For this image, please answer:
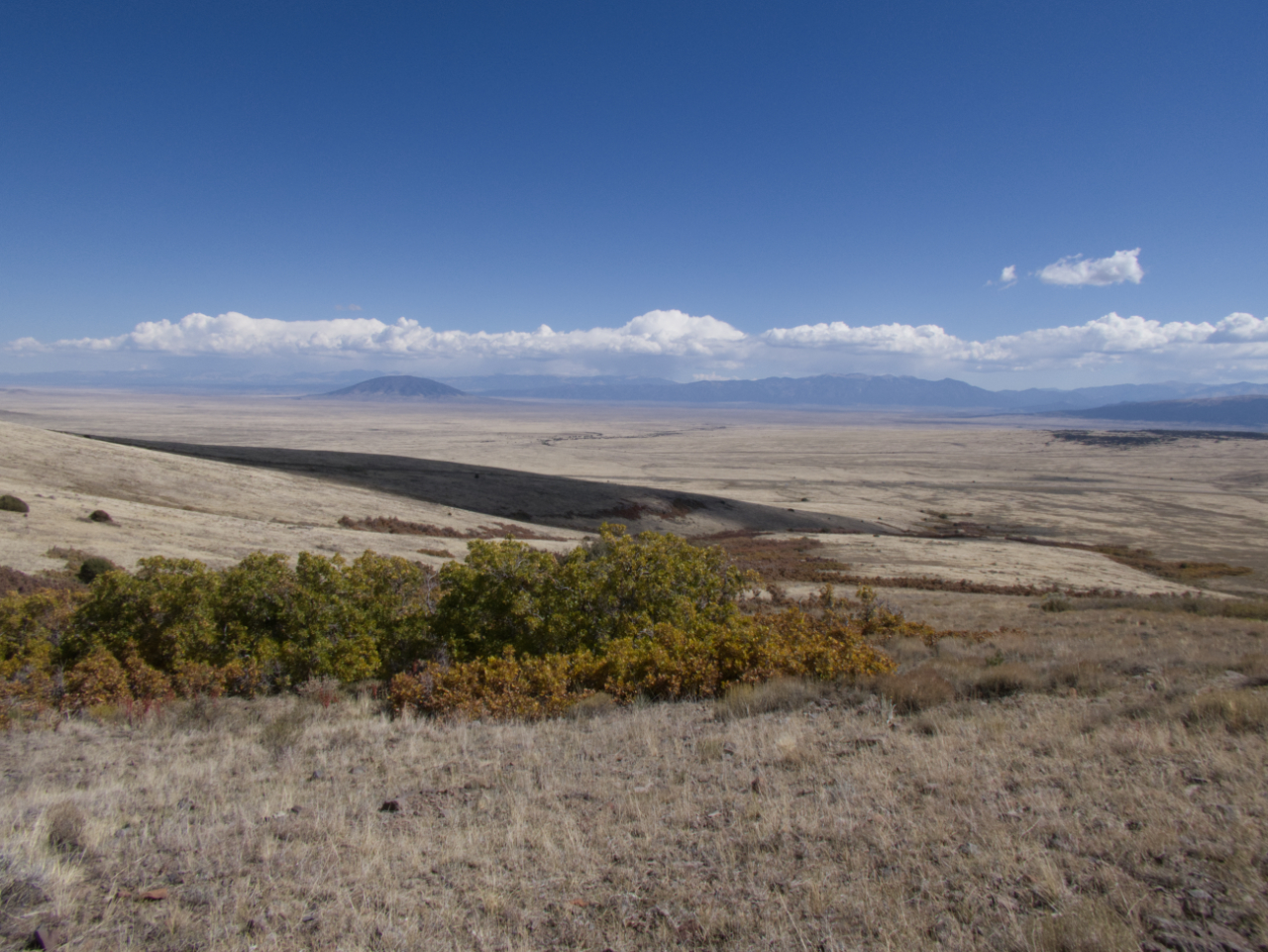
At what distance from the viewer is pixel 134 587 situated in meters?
11.1

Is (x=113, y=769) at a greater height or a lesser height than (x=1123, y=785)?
lesser

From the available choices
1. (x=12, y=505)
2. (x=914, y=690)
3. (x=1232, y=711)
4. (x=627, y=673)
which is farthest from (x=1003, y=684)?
(x=12, y=505)

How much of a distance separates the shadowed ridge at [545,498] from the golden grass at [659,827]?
39.0 metres

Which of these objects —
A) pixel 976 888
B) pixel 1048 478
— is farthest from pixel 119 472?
pixel 1048 478

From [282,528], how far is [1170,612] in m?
36.2

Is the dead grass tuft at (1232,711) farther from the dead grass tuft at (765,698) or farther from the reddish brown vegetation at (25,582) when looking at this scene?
the reddish brown vegetation at (25,582)

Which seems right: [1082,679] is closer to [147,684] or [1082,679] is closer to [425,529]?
[147,684]

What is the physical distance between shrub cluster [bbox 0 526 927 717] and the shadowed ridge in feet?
112

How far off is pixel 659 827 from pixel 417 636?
7800 mm

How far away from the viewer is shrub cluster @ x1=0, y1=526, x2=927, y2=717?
10211 mm

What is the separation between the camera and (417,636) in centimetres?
1255

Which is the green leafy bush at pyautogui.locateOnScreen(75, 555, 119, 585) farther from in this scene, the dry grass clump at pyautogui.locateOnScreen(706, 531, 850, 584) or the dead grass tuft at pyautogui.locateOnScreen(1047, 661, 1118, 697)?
the dead grass tuft at pyautogui.locateOnScreen(1047, 661, 1118, 697)

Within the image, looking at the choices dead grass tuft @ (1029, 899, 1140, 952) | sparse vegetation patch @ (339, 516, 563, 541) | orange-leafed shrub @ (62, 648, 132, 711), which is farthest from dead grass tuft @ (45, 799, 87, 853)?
sparse vegetation patch @ (339, 516, 563, 541)

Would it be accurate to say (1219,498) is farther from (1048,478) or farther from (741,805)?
(741,805)
